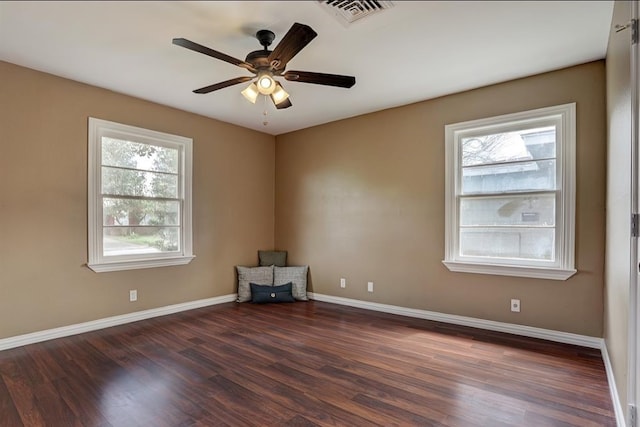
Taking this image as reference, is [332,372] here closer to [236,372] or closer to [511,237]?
[236,372]

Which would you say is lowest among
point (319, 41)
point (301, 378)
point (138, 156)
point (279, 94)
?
point (301, 378)

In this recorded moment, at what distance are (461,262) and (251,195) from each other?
10.5ft

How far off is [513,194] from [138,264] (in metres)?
4.27

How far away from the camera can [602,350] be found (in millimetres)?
2930

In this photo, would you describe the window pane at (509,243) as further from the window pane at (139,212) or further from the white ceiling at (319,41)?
the window pane at (139,212)

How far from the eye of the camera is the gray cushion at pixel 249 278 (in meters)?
4.89

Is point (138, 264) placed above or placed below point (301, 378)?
above

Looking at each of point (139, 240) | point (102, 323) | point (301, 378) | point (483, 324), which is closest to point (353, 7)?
point (301, 378)

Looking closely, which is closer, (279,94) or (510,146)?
(279,94)

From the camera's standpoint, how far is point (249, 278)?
491 cm

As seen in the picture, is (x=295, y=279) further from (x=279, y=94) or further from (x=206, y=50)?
(x=206, y=50)

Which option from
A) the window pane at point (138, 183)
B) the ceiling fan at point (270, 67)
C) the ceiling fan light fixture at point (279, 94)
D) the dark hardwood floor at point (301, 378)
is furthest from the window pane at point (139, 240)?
the ceiling fan light fixture at point (279, 94)

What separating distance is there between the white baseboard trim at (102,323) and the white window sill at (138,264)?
0.54m

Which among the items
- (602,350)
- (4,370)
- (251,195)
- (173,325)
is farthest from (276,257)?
(602,350)
